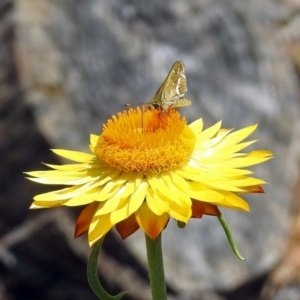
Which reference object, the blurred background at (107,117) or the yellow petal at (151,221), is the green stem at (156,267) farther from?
the blurred background at (107,117)

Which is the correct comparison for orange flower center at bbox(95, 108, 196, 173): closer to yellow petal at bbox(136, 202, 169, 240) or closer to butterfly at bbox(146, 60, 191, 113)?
butterfly at bbox(146, 60, 191, 113)

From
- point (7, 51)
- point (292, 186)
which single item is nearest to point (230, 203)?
point (7, 51)

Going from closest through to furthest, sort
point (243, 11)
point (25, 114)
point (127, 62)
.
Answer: point (25, 114) → point (127, 62) → point (243, 11)

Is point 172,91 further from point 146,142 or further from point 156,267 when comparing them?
point 156,267

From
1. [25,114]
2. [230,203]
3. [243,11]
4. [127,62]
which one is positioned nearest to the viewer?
[230,203]

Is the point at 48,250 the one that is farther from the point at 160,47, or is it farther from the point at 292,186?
the point at 292,186

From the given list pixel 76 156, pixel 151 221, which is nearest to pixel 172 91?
pixel 76 156

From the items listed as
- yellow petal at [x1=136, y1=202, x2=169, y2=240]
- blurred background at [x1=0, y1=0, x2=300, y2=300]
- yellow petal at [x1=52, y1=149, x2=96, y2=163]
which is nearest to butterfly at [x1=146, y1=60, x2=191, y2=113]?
yellow petal at [x1=52, y1=149, x2=96, y2=163]

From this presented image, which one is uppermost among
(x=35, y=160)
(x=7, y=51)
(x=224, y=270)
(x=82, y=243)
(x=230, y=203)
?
(x=7, y=51)

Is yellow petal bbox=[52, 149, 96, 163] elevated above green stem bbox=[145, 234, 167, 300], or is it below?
above
